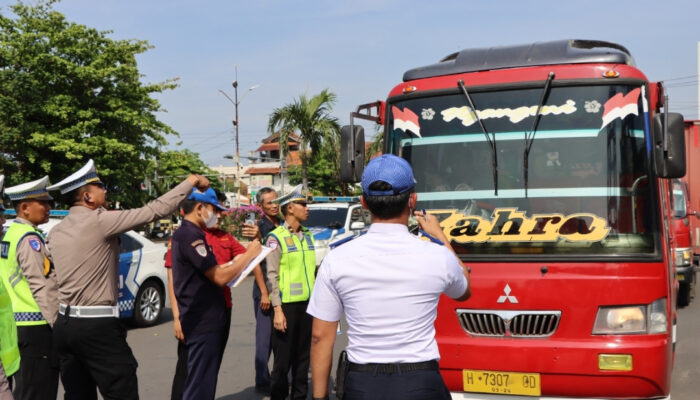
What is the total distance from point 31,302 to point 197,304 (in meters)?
1.04

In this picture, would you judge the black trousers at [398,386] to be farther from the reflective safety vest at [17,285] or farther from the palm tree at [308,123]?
the palm tree at [308,123]

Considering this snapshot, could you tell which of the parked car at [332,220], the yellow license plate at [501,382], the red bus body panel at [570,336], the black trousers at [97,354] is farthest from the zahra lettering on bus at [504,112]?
the parked car at [332,220]

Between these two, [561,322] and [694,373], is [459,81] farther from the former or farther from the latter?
[694,373]

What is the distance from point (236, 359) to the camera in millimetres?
8758

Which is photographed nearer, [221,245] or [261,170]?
[221,245]

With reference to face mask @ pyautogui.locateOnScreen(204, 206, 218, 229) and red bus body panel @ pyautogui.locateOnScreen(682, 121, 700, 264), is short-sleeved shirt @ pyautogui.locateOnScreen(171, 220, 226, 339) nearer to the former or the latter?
face mask @ pyautogui.locateOnScreen(204, 206, 218, 229)

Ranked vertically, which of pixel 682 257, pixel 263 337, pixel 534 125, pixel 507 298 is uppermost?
pixel 534 125

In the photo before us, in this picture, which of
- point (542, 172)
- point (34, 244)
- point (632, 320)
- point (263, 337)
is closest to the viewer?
point (34, 244)

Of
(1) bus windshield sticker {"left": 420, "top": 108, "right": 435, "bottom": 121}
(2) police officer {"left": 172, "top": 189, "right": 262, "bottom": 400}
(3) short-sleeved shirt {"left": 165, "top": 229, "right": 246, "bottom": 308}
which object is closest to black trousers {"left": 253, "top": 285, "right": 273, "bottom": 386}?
(3) short-sleeved shirt {"left": 165, "top": 229, "right": 246, "bottom": 308}

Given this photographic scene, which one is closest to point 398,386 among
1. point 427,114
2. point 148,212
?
point 148,212

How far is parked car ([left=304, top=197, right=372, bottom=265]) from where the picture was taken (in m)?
16.0

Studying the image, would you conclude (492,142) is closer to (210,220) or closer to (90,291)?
(210,220)

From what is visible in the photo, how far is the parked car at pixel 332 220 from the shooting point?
16000 mm

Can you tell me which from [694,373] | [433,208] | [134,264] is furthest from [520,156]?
[134,264]
